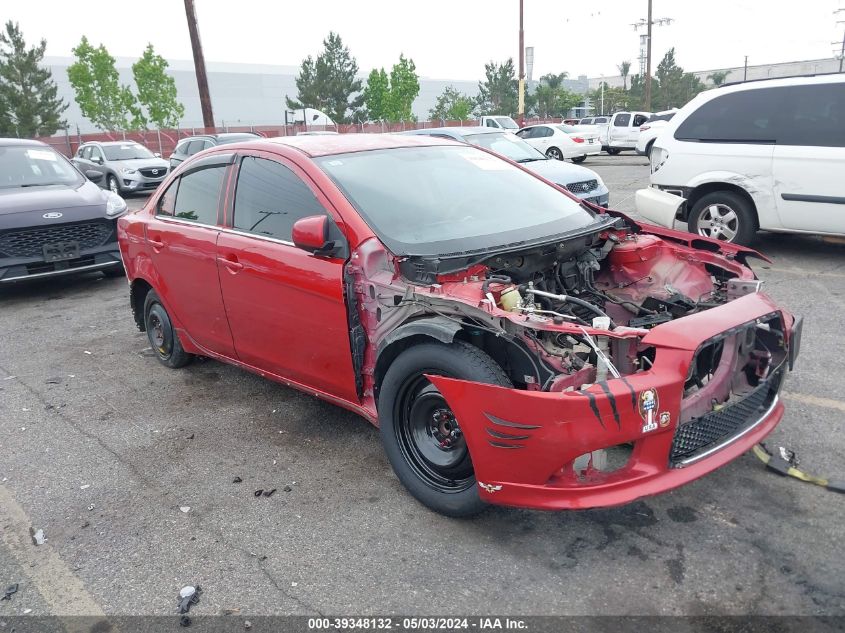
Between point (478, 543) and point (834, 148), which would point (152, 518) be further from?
point (834, 148)

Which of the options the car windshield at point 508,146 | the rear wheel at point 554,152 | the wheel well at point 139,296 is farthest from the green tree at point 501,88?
the wheel well at point 139,296

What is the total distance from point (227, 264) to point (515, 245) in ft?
6.03

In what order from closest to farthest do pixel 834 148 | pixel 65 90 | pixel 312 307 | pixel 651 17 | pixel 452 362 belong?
pixel 452 362 < pixel 312 307 < pixel 834 148 < pixel 651 17 < pixel 65 90

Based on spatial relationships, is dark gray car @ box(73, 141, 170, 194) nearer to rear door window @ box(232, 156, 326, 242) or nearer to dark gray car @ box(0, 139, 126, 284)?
dark gray car @ box(0, 139, 126, 284)

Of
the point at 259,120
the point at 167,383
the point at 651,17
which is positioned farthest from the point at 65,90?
the point at 167,383

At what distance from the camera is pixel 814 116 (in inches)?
282

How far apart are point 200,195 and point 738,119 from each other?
611 cm

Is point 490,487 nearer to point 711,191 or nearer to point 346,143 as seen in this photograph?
point 346,143

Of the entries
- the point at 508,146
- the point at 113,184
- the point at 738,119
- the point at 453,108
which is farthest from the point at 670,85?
the point at 738,119

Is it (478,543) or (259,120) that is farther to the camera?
(259,120)

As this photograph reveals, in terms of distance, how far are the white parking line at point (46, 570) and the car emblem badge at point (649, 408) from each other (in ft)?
7.46

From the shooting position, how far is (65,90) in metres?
52.2

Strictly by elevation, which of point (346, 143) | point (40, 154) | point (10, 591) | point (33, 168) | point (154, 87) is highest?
point (154, 87)

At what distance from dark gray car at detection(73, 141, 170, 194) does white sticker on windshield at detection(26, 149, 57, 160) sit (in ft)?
28.3
